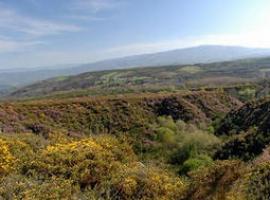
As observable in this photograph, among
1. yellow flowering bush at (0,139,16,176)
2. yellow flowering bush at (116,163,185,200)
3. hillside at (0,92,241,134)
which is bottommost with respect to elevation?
hillside at (0,92,241,134)

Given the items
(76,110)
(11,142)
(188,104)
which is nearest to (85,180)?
Answer: (11,142)

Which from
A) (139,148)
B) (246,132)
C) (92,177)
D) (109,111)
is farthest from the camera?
(109,111)

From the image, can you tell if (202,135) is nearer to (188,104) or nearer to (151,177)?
(188,104)

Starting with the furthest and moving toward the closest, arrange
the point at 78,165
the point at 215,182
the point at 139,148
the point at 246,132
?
1. the point at 139,148
2. the point at 246,132
3. the point at 78,165
4. the point at 215,182

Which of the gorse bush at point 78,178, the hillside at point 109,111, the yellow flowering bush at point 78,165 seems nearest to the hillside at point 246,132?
the hillside at point 109,111

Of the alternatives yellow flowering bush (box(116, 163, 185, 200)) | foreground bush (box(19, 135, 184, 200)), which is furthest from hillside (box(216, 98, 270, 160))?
yellow flowering bush (box(116, 163, 185, 200))

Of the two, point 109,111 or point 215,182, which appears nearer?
point 215,182

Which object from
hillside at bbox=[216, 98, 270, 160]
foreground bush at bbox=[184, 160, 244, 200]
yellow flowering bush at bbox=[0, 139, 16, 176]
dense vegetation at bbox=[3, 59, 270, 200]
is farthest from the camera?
hillside at bbox=[216, 98, 270, 160]

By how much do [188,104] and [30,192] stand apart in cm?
6276

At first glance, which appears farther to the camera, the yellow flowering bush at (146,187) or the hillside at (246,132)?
the hillside at (246,132)

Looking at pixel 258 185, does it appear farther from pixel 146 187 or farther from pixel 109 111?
pixel 109 111

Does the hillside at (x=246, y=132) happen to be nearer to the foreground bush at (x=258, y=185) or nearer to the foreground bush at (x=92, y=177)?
the foreground bush at (x=258, y=185)

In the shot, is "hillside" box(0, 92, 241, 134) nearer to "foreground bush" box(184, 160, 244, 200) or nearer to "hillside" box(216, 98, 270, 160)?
"hillside" box(216, 98, 270, 160)

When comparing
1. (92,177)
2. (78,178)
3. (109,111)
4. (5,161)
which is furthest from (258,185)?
(109,111)
